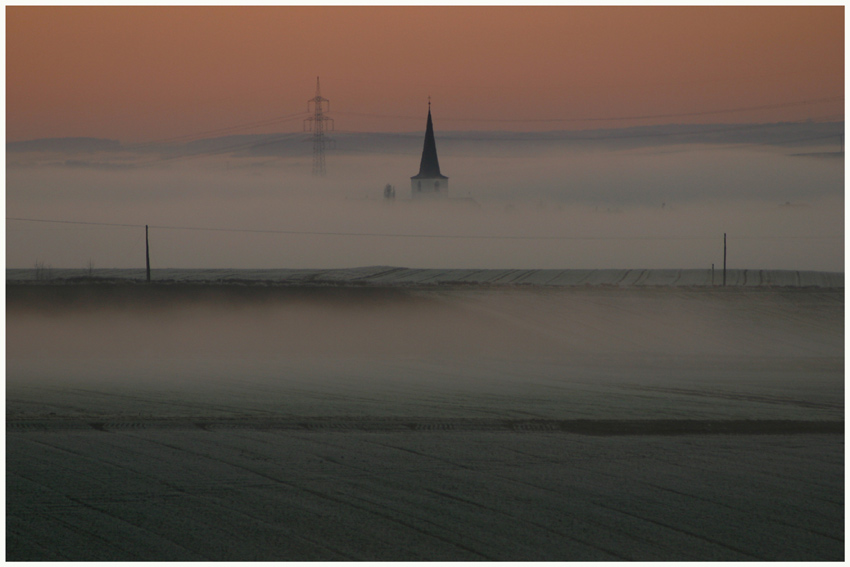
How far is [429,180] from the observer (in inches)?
1877

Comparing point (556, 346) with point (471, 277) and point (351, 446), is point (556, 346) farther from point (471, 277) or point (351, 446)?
point (471, 277)

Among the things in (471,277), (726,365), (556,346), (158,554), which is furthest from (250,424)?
(471,277)

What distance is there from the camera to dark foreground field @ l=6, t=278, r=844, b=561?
628 cm

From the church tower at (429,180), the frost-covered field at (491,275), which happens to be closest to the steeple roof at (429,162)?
the church tower at (429,180)

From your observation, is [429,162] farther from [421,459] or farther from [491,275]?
[421,459]

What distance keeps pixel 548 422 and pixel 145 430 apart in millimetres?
4899

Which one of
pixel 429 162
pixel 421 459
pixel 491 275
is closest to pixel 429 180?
pixel 429 162

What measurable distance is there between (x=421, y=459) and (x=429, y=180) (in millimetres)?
39944

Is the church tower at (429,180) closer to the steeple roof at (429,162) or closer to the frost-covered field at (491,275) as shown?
the steeple roof at (429,162)

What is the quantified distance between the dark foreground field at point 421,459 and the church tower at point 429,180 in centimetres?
1351

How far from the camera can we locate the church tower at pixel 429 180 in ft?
111

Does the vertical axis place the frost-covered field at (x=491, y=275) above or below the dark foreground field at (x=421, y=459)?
below

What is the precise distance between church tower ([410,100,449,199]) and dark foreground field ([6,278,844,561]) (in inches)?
532

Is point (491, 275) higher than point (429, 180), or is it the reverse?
point (429, 180)
